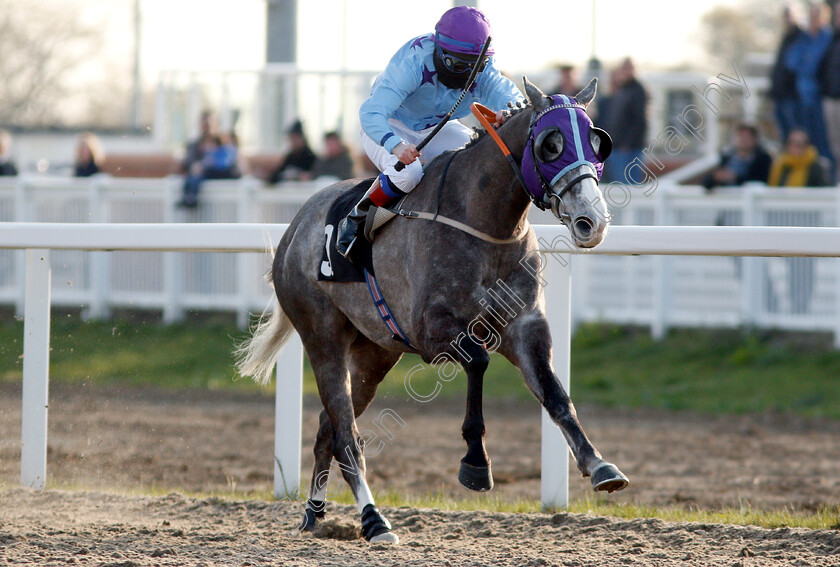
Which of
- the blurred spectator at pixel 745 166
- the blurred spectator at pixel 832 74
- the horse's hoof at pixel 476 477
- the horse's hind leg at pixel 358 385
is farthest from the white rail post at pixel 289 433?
the blurred spectator at pixel 832 74

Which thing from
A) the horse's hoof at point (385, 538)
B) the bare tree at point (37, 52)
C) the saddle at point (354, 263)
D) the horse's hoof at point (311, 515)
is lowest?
the horse's hoof at point (311, 515)

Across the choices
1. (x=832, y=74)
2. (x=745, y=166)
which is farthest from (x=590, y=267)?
(x=832, y=74)

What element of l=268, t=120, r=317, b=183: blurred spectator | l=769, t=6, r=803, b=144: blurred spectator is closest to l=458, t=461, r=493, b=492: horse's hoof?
l=268, t=120, r=317, b=183: blurred spectator

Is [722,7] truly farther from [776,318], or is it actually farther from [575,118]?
[575,118]

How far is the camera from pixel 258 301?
1071cm

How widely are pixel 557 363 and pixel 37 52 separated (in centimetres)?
2488

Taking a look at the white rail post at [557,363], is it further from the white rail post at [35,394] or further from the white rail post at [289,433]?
the white rail post at [35,394]

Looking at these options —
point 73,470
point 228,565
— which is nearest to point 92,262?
point 73,470

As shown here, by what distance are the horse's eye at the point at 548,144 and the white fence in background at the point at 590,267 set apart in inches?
191

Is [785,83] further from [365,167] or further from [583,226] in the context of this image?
[583,226]

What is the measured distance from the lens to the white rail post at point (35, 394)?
16.5ft

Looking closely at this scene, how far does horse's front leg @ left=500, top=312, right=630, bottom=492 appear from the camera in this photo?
3.47 meters

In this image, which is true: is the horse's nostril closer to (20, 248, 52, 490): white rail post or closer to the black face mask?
the black face mask

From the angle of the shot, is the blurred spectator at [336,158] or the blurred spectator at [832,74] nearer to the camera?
the blurred spectator at [832,74]
